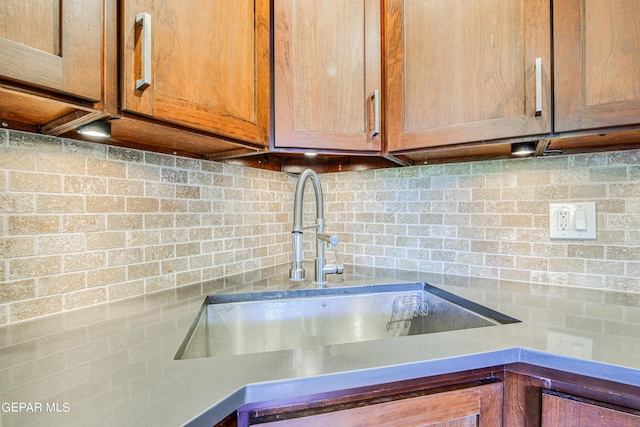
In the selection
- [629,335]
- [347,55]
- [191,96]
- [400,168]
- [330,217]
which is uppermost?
[347,55]

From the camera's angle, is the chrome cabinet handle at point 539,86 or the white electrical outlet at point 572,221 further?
the white electrical outlet at point 572,221

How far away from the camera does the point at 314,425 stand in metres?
0.54

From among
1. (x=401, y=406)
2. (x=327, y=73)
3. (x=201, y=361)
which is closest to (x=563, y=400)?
(x=401, y=406)

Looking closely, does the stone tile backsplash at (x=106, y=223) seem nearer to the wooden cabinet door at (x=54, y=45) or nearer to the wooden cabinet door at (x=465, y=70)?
the wooden cabinet door at (x=54, y=45)

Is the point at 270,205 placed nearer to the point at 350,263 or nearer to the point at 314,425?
the point at 350,263

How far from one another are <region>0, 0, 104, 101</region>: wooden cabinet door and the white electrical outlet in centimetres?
140

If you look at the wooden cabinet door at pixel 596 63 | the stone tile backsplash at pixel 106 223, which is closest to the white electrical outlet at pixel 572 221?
the wooden cabinet door at pixel 596 63

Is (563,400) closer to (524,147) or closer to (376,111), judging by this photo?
(524,147)

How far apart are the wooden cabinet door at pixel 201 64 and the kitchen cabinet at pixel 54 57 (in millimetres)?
54

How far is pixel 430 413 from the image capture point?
0.60m

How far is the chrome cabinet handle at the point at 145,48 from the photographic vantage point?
69cm

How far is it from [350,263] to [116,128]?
3.54 feet

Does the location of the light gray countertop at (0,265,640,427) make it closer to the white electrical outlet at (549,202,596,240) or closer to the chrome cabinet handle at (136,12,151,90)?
the white electrical outlet at (549,202,596,240)

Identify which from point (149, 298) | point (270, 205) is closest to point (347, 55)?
point (270, 205)
